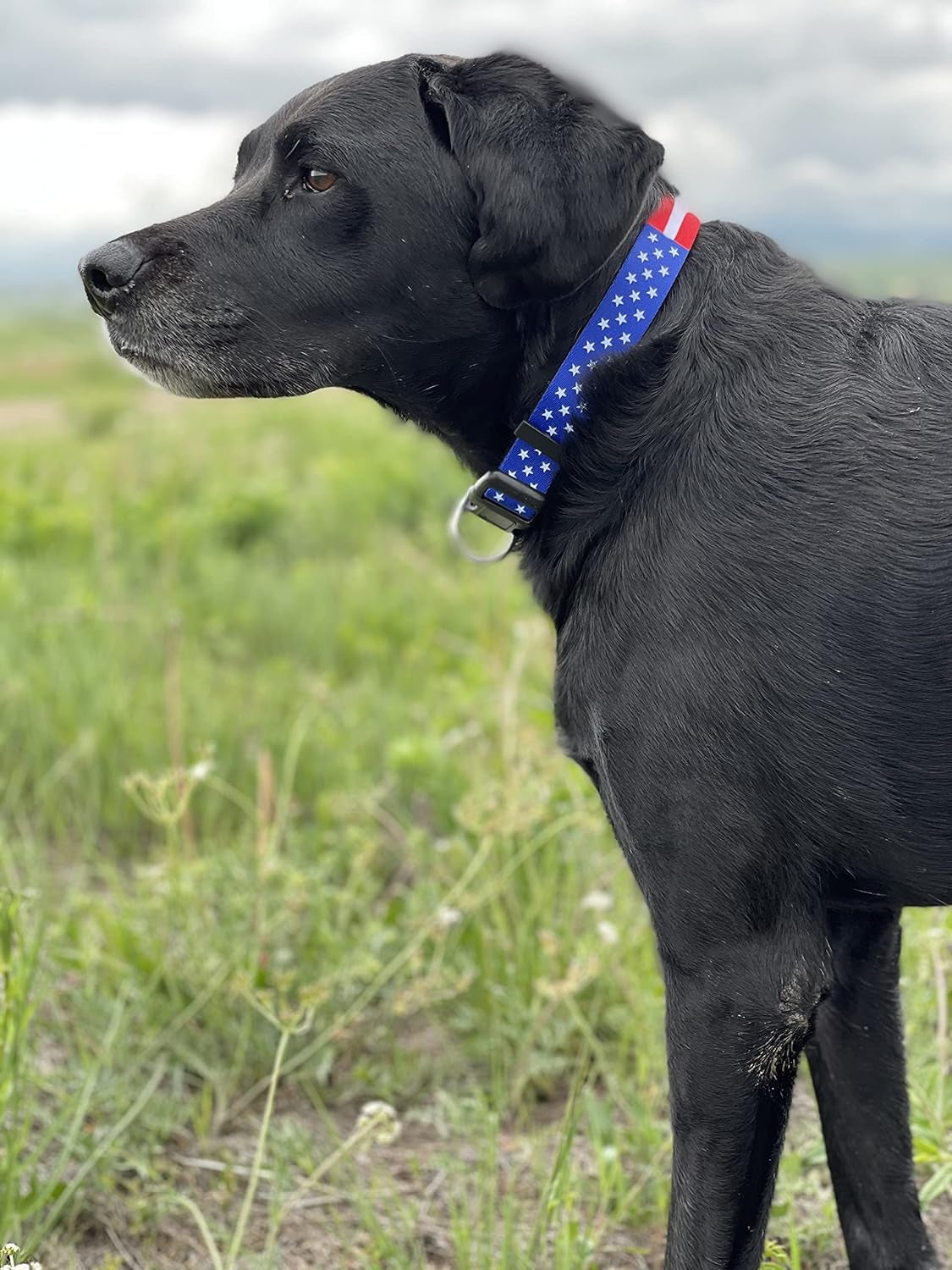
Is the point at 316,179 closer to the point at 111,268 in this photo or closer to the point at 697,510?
the point at 111,268

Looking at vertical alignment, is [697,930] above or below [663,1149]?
above

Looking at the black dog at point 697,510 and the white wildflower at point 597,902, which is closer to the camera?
the black dog at point 697,510

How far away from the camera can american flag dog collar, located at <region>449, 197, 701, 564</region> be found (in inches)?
83.5

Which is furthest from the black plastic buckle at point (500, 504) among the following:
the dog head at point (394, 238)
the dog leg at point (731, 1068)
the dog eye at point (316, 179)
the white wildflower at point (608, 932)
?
the white wildflower at point (608, 932)

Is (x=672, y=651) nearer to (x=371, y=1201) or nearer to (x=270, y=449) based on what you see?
(x=371, y=1201)

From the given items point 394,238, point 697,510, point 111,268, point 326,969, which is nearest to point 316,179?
point 394,238

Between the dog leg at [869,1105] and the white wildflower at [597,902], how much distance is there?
0.75 m

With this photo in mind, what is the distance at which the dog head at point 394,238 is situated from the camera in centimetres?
211

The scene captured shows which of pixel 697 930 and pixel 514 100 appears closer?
pixel 697 930

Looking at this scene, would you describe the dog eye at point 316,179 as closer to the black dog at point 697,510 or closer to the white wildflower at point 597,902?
the black dog at point 697,510

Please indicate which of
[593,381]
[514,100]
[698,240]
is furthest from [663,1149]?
[514,100]

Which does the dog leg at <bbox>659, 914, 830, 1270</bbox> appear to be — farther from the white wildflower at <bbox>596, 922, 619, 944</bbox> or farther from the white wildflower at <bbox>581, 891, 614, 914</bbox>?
the white wildflower at <bbox>581, 891, 614, 914</bbox>

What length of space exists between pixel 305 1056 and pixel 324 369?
4.95 feet

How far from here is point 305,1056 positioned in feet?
9.54
